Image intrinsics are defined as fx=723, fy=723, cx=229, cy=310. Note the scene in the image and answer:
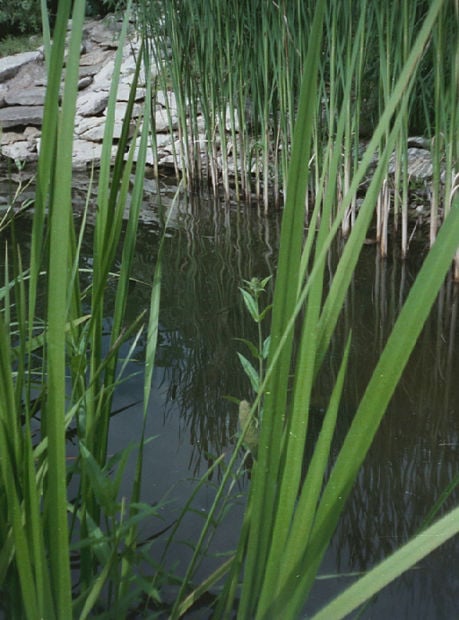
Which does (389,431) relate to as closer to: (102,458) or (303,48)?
(102,458)

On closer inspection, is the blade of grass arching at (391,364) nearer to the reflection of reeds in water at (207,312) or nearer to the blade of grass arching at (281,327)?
the blade of grass arching at (281,327)

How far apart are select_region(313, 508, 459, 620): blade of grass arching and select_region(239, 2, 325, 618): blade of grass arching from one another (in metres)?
0.10

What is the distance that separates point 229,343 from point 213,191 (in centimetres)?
242

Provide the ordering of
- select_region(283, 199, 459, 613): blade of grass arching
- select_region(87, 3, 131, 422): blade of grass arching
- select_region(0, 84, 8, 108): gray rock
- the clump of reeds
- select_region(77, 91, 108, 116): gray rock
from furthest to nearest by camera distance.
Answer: select_region(0, 84, 8, 108): gray rock → select_region(77, 91, 108, 116): gray rock → the clump of reeds → select_region(87, 3, 131, 422): blade of grass arching → select_region(283, 199, 459, 613): blade of grass arching

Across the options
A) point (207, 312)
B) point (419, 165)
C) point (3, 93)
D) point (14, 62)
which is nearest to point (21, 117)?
point (3, 93)

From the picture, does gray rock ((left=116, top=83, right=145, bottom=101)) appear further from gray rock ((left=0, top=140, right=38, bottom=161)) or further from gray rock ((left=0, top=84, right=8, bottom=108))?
gray rock ((left=0, top=84, right=8, bottom=108))

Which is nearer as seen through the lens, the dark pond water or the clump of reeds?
the dark pond water

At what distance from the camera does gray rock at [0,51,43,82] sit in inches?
290

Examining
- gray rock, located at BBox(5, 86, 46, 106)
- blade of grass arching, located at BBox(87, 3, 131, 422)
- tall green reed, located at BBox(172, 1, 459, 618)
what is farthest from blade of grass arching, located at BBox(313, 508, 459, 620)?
gray rock, located at BBox(5, 86, 46, 106)

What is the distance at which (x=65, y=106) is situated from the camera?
0.56m

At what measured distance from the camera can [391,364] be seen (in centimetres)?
52

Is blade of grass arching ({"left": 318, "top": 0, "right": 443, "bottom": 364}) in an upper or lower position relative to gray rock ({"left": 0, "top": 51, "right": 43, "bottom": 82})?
lower

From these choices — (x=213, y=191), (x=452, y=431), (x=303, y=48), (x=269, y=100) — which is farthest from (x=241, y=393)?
(x=213, y=191)

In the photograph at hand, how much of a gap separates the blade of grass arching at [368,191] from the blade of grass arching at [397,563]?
21cm
